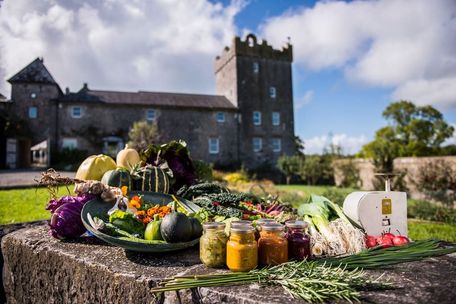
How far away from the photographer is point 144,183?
3174 millimetres

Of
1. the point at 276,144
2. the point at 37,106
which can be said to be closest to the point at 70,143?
the point at 37,106

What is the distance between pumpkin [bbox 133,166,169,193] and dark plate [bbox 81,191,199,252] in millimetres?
319

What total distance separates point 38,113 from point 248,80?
739 inches

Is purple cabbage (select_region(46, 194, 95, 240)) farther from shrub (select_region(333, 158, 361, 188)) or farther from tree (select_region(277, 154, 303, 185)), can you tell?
tree (select_region(277, 154, 303, 185))

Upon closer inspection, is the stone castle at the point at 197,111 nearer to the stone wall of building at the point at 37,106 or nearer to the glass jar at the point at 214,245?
the stone wall of building at the point at 37,106

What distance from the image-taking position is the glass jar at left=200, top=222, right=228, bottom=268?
1722 mm

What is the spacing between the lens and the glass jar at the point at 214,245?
5.65 feet

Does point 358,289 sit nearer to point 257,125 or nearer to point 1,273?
point 1,273

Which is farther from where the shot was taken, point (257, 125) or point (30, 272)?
point (257, 125)

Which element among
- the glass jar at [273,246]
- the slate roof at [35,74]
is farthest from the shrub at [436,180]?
the slate roof at [35,74]

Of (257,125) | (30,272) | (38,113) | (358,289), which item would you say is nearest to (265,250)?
(358,289)

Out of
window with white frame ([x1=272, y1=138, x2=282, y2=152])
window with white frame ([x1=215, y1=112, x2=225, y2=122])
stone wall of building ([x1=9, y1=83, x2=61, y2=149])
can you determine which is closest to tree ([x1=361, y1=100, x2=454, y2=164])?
window with white frame ([x1=272, y1=138, x2=282, y2=152])


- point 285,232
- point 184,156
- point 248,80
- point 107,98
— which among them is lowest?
point 285,232

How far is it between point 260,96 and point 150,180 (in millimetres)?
29320
